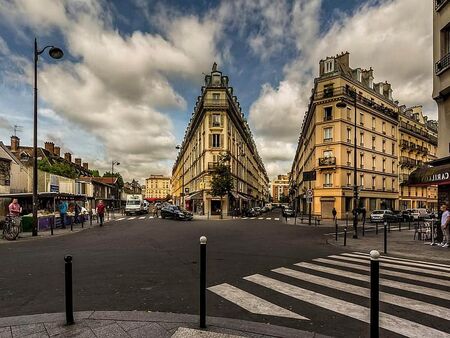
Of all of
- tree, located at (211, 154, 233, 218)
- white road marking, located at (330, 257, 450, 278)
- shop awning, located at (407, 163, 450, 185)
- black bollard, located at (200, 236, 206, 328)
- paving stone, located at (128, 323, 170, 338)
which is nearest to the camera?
paving stone, located at (128, 323, 170, 338)

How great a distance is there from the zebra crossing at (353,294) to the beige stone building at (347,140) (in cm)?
3167

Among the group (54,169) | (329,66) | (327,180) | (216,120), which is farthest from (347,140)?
(54,169)

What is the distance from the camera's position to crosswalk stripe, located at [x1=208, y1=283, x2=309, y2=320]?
4.97 meters

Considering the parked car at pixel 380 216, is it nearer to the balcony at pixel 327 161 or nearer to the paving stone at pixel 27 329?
the balcony at pixel 327 161

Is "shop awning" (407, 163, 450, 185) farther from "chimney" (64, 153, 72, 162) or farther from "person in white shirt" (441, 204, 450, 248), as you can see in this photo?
"chimney" (64, 153, 72, 162)

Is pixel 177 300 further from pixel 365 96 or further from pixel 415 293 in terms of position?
pixel 365 96

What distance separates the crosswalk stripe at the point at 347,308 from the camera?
4.34m

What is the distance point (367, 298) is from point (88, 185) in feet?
179

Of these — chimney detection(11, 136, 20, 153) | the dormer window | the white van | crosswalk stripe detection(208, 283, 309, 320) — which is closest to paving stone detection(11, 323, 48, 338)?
crosswalk stripe detection(208, 283, 309, 320)

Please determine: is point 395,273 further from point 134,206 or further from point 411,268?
point 134,206

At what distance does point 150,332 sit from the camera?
4137 millimetres

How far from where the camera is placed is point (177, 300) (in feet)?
18.2

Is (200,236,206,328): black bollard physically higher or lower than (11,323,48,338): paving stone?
higher

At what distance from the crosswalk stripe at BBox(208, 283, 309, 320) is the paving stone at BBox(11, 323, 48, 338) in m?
2.80
